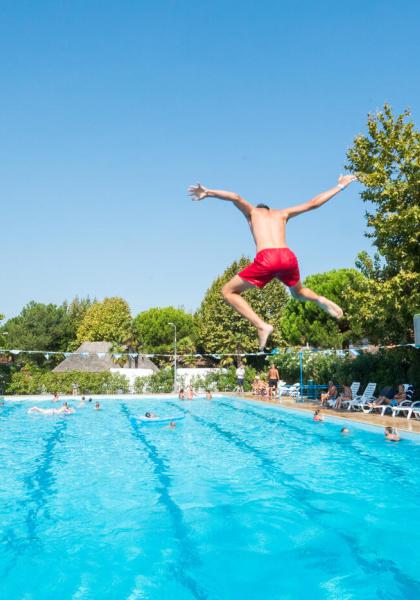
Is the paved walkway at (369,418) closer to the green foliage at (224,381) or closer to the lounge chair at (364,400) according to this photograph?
the lounge chair at (364,400)

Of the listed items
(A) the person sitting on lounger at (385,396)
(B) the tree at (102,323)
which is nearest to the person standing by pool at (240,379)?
(A) the person sitting on lounger at (385,396)

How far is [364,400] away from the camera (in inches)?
813

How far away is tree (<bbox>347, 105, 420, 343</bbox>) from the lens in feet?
58.3

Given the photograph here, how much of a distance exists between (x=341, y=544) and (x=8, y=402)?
23.6 meters

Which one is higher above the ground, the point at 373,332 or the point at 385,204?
the point at 385,204

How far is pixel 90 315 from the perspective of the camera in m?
64.8

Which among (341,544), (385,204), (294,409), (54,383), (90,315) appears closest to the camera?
(341,544)

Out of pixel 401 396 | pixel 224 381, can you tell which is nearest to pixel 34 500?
pixel 401 396

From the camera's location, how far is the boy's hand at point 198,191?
4703 mm

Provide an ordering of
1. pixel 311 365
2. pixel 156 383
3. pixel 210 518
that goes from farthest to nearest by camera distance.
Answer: pixel 156 383, pixel 311 365, pixel 210 518

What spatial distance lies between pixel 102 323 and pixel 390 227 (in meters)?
49.1

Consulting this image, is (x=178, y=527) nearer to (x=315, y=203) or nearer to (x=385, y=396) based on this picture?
(x=315, y=203)

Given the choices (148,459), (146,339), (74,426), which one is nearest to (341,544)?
(148,459)

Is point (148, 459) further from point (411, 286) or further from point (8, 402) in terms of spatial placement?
point (8, 402)
